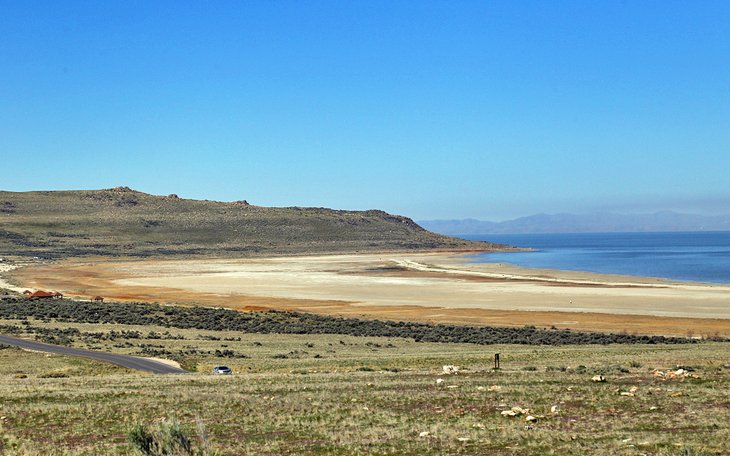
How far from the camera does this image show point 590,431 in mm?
16219

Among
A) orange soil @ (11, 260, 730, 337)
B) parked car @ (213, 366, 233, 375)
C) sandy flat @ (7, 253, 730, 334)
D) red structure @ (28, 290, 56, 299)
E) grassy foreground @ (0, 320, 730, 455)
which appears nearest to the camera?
grassy foreground @ (0, 320, 730, 455)

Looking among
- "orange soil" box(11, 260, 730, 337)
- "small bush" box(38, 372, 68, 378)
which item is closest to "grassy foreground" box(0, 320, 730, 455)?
"small bush" box(38, 372, 68, 378)

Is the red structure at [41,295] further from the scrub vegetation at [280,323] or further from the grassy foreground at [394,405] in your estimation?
the grassy foreground at [394,405]

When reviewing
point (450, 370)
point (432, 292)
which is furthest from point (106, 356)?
point (432, 292)

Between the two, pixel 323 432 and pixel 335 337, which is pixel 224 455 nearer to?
pixel 323 432

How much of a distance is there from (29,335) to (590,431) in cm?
3933

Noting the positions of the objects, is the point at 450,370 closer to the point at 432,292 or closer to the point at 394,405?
Result: the point at 394,405

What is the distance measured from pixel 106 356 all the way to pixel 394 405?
A: 2126 cm

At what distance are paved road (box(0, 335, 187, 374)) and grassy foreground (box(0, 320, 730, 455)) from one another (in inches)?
52.9

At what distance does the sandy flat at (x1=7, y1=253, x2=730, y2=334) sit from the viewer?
58.3m

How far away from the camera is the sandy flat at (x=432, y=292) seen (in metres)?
58.3

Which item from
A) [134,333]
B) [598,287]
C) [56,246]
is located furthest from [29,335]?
[56,246]

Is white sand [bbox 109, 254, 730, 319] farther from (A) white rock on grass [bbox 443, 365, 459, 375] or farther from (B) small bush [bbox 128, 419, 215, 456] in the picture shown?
(B) small bush [bbox 128, 419, 215, 456]

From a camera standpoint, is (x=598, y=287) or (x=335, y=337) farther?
(x=598, y=287)
